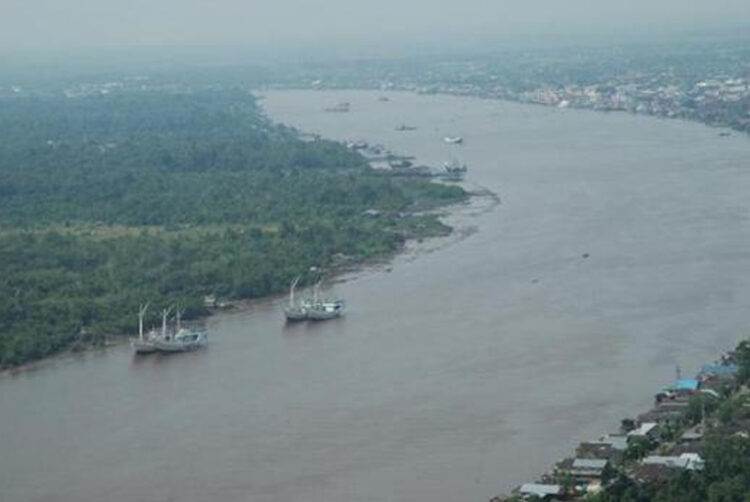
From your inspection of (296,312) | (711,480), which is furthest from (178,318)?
(711,480)

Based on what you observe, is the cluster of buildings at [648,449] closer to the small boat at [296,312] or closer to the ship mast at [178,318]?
the small boat at [296,312]

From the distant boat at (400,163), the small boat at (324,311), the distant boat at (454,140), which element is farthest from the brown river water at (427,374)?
the distant boat at (454,140)

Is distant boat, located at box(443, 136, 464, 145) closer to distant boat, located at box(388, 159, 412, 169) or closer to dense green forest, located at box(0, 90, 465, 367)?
dense green forest, located at box(0, 90, 465, 367)

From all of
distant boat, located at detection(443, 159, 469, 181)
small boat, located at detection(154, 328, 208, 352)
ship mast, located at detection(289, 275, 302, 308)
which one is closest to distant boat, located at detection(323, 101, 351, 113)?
distant boat, located at detection(443, 159, 469, 181)

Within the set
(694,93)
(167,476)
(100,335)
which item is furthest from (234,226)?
(694,93)

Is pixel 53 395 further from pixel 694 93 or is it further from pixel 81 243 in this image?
pixel 694 93

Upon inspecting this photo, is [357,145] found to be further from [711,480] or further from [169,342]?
[711,480]
